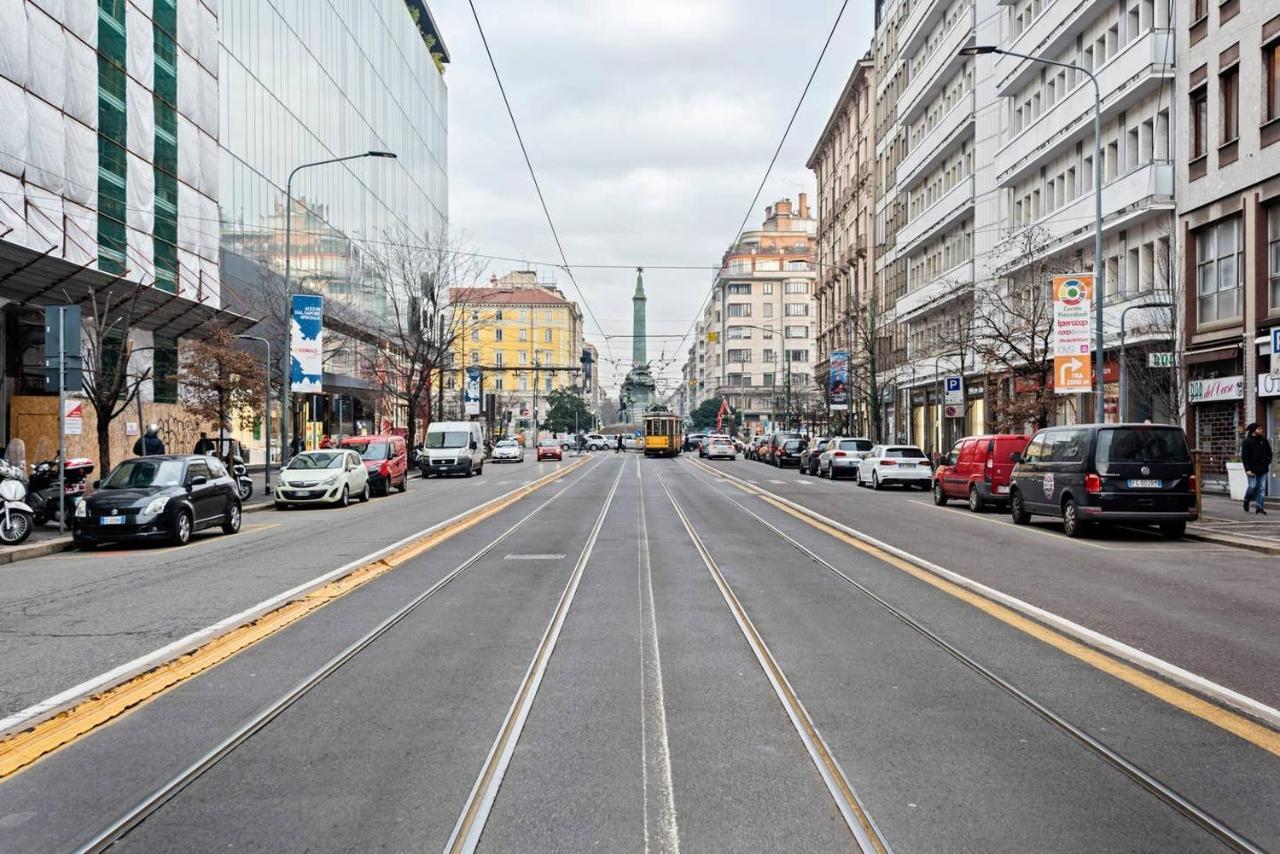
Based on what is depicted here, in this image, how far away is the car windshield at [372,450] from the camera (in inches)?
1297

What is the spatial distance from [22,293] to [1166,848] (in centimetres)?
2864

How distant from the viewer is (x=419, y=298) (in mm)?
50906

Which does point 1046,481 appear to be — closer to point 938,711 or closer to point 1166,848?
point 938,711

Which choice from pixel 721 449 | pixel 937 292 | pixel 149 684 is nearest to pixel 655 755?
pixel 149 684

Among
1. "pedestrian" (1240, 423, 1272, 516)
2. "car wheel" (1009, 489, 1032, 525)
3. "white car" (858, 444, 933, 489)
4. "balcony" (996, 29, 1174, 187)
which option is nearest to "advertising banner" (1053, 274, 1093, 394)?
"pedestrian" (1240, 423, 1272, 516)

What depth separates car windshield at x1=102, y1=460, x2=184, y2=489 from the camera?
17234mm

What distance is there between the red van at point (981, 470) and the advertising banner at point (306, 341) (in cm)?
1684

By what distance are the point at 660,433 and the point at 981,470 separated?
4932cm

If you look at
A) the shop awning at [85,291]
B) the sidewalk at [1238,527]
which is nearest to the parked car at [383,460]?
the shop awning at [85,291]

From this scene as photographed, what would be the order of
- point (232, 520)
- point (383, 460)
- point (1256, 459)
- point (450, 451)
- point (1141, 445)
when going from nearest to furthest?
point (1141, 445), point (232, 520), point (1256, 459), point (383, 460), point (450, 451)

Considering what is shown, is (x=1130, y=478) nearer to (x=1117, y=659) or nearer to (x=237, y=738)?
(x=1117, y=659)

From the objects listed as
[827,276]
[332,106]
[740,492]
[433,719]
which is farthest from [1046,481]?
[827,276]

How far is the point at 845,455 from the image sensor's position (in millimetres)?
41156

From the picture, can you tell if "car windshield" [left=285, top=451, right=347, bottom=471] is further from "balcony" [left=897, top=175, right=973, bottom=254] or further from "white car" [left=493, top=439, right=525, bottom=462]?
"white car" [left=493, top=439, right=525, bottom=462]
